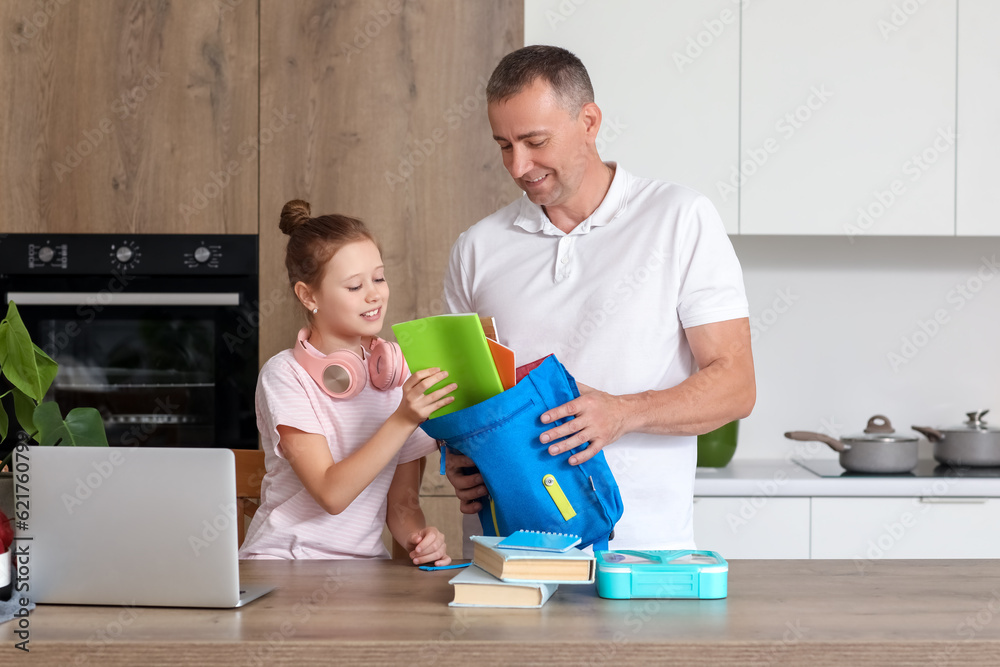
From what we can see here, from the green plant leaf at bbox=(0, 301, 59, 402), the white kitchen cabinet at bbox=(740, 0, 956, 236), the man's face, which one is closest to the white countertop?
the white kitchen cabinet at bbox=(740, 0, 956, 236)

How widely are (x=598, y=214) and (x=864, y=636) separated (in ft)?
2.84

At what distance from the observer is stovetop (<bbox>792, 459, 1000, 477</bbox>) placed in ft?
8.13

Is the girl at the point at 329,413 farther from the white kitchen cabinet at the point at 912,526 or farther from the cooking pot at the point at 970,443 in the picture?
the cooking pot at the point at 970,443

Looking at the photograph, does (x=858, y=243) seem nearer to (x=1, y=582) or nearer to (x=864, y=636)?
(x=864, y=636)

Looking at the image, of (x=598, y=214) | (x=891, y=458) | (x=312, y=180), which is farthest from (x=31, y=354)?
(x=891, y=458)

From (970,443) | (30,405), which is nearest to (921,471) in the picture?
(970,443)

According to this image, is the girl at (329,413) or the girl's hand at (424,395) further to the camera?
the girl at (329,413)

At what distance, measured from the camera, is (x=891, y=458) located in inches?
97.4

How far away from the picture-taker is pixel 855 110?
8.35ft

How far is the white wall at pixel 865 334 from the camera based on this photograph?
2.91 metres

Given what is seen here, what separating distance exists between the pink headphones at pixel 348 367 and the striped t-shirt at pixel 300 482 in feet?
0.06

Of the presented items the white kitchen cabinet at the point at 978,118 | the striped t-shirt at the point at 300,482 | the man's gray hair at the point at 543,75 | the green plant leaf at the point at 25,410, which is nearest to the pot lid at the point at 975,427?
the white kitchen cabinet at the point at 978,118

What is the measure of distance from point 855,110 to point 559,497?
182cm

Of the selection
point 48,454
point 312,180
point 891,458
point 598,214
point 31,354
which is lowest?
point 891,458
